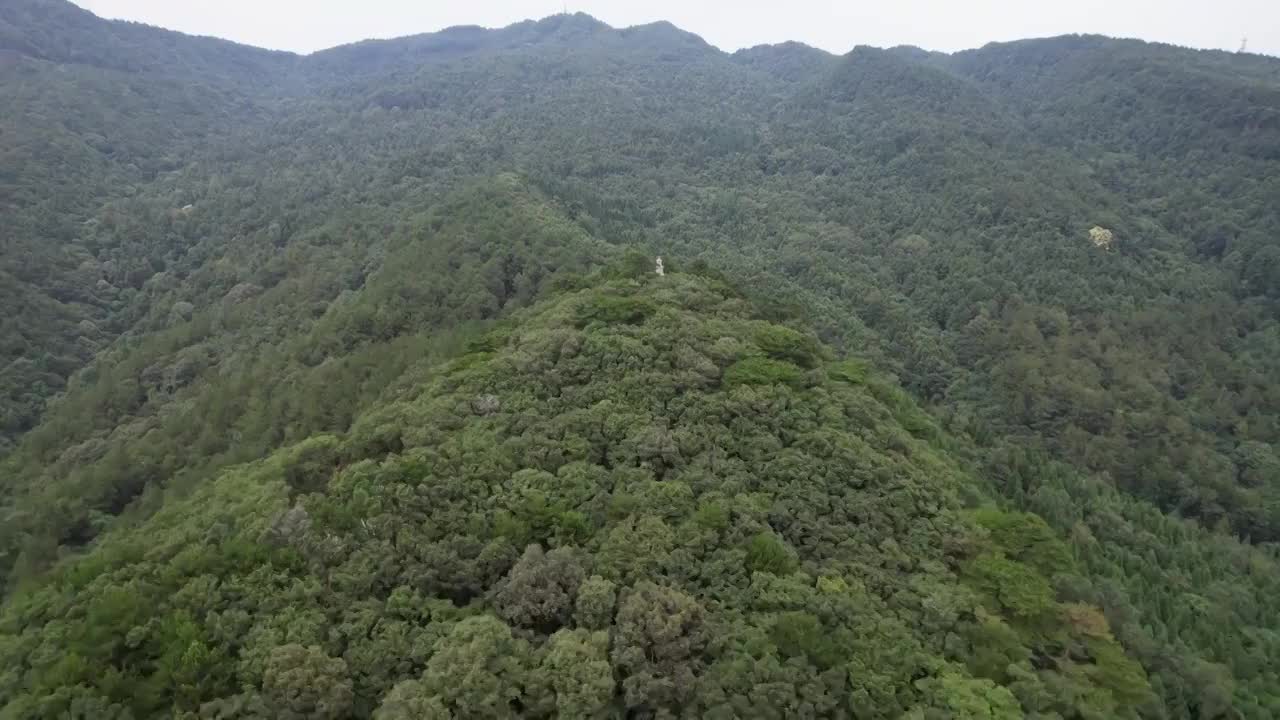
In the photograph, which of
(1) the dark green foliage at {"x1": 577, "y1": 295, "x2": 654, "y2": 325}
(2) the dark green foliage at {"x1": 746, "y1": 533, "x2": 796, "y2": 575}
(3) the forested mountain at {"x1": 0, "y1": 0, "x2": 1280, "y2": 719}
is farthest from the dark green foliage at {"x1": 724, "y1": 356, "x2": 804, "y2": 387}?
(2) the dark green foliage at {"x1": 746, "y1": 533, "x2": 796, "y2": 575}

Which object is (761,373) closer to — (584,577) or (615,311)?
(615,311)

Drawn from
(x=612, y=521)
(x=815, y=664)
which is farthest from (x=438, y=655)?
(x=815, y=664)

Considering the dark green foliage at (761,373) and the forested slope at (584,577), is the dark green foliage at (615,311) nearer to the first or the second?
the forested slope at (584,577)

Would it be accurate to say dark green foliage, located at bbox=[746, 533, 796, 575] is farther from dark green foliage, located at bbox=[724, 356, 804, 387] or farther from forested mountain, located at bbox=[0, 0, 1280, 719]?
dark green foliage, located at bbox=[724, 356, 804, 387]

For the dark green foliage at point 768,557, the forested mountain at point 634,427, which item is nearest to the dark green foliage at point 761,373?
the forested mountain at point 634,427

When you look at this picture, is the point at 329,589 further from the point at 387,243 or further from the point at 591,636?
the point at 387,243

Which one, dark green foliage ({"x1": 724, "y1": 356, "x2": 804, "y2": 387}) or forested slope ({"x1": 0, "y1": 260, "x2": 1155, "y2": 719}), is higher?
dark green foliage ({"x1": 724, "y1": 356, "x2": 804, "y2": 387})

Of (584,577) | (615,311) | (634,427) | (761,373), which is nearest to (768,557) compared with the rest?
(584,577)

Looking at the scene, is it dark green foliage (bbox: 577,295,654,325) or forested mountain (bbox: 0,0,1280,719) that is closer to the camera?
forested mountain (bbox: 0,0,1280,719)
